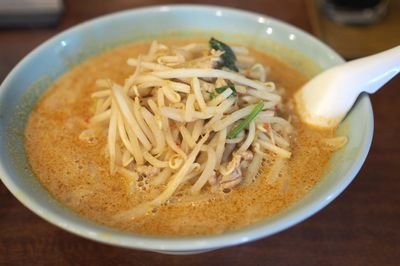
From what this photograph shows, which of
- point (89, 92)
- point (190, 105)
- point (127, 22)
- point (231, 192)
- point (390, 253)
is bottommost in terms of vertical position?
point (390, 253)

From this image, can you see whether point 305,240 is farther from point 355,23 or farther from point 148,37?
point 355,23

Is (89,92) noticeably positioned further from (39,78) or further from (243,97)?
(243,97)

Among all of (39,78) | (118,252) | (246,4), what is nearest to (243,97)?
(118,252)

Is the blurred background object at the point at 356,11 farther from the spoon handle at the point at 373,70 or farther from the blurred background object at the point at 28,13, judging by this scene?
the blurred background object at the point at 28,13

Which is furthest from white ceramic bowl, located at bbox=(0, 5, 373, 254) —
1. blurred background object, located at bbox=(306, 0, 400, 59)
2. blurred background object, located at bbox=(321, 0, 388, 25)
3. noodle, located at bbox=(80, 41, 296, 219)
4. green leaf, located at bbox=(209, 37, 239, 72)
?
blurred background object, located at bbox=(321, 0, 388, 25)

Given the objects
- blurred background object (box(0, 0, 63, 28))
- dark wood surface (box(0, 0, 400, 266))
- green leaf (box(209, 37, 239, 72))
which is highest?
blurred background object (box(0, 0, 63, 28))

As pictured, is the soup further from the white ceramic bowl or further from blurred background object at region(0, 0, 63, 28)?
blurred background object at region(0, 0, 63, 28)

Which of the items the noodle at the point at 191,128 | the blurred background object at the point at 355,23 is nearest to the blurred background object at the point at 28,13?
the noodle at the point at 191,128
